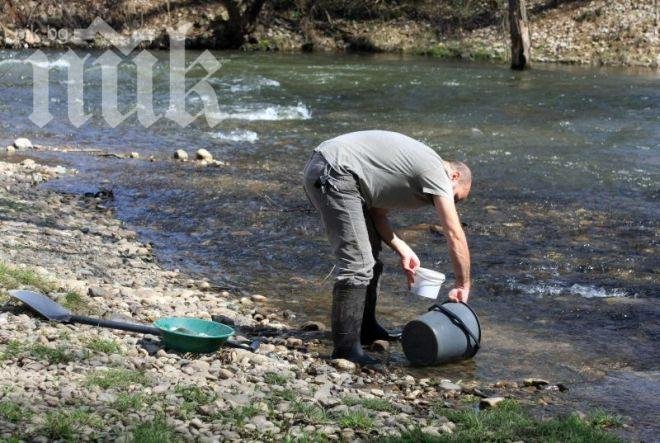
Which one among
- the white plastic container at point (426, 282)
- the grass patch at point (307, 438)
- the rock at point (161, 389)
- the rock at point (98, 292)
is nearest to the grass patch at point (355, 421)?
the grass patch at point (307, 438)

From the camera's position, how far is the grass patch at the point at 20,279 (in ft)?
20.3

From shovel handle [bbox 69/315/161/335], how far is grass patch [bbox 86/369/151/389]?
0.61 meters

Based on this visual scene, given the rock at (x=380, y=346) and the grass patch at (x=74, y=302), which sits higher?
the grass patch at (x=74, y=302)

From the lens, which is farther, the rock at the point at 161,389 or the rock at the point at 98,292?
the rock at the point at 98,292

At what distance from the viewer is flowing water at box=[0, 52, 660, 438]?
676 cm

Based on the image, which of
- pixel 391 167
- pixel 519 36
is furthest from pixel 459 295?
pixel 519 36

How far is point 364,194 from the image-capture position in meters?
5.69

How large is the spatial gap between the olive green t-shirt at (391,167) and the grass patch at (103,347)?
61.7 inches

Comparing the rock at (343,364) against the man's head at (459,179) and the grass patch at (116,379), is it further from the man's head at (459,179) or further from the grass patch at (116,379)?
the grass patch at (116,379)

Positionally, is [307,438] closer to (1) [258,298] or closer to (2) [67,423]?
(2) [67,423]

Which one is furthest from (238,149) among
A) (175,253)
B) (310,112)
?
(175,253)

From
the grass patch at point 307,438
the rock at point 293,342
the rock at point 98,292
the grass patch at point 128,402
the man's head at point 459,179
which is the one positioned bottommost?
the rock at point 293,342

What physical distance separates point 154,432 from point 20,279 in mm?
2481

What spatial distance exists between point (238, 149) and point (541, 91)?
25.6ft
